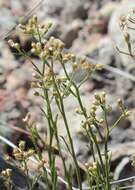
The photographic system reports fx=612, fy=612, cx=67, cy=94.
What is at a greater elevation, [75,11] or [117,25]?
[75,11]

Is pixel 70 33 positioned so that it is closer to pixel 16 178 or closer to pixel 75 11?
pixel 75 11

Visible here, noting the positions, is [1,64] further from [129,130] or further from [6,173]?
[6,173]

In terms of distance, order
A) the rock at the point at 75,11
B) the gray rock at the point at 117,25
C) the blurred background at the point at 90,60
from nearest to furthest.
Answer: the blurred background at the point at 90,60 < the gray rock at the point at 117,25 < the rock at the point at 75,11

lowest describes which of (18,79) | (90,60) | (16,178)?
(16,178)

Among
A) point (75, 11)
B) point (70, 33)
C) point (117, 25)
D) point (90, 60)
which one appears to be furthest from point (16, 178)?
point (75, 11)

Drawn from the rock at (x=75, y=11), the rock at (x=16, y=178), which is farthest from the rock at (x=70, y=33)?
the rock at (x=16, y=178)

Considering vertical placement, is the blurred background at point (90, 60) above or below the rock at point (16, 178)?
above

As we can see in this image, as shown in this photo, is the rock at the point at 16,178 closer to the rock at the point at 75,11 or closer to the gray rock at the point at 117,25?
the gray rock at the point at 117,25

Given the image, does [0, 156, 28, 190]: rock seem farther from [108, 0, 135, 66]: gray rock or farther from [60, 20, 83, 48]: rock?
[60, 20, 83, 48]: rock

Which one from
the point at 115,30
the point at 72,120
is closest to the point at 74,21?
the point at 115,30

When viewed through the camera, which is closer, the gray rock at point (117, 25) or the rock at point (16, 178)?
the rock at point (16, 178)

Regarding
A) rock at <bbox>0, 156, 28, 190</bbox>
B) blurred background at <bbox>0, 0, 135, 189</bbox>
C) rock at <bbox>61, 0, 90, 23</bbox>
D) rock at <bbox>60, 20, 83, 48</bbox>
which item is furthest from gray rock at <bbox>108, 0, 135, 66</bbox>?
rock at <bbox>0, 156, 28, 190</bbox>
